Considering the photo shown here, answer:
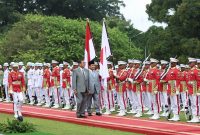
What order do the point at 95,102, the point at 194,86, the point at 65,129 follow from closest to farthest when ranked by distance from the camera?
the point at 65,129 < the point at 194,86 < the point at 95,102

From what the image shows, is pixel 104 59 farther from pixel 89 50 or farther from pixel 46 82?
pixel 46 82

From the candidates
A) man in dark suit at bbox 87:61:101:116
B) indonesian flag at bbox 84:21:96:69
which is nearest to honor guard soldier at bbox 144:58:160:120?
indonesian flag at bbox 84:21:96:69

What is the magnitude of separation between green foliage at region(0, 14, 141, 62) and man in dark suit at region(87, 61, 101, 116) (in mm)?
16221

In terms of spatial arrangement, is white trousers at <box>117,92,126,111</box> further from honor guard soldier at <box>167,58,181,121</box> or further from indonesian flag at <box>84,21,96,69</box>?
honor guard soldier at <box>167,58,181,121</box>

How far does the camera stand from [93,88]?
68.3ft

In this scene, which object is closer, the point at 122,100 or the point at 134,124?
the point at 134,124

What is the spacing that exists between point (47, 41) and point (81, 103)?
64.5 ft

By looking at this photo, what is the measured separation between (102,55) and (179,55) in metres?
15.6

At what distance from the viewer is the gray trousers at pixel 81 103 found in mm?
20016

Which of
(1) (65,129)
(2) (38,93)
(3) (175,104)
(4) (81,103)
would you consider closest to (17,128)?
(1) (65,129)

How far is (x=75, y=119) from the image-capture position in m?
19.1

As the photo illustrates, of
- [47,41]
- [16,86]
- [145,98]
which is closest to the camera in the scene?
[16,86]

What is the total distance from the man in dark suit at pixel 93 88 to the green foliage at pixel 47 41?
16221 mm

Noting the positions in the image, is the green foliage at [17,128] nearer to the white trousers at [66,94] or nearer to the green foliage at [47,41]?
the white trousers at [66,94]
